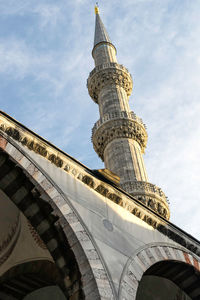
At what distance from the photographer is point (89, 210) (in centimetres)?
706

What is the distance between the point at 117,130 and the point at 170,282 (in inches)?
368

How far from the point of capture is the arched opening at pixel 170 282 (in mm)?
8180

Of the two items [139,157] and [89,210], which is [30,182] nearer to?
[89,210]

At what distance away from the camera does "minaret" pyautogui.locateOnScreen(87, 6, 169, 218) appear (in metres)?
16.0

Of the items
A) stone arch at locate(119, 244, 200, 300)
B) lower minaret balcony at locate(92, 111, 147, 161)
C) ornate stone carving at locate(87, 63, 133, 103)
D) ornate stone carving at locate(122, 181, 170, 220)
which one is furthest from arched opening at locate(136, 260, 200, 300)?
ornate stone carving at locate(87, 63, 133, 103)

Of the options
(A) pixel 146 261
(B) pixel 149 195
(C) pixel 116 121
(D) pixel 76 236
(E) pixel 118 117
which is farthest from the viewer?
(E) pixel 118 117

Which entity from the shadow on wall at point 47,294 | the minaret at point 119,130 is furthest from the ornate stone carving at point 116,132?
the shadow on wall at point 47,294

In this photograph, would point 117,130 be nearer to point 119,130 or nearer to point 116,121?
point 119,130

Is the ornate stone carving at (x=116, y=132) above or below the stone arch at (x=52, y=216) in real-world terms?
above

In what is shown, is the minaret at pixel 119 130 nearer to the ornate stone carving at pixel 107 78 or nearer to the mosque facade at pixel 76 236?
the ornate stone carving at pixel 107 78

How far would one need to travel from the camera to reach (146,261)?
23.8 ft

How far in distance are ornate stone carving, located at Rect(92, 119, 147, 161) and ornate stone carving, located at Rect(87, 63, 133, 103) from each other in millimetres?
3041

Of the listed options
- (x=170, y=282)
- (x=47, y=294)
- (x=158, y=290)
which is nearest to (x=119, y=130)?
(x=158, y=290)

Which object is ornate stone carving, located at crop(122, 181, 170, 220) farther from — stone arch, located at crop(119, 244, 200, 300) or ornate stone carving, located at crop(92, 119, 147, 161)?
stone arch, located at crop(119, 244, 200, 300)
